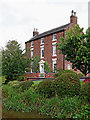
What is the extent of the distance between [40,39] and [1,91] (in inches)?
771

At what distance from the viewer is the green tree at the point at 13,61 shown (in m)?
20.4

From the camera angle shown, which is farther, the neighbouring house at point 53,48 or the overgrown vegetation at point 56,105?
the neighbouring house at point 53,48

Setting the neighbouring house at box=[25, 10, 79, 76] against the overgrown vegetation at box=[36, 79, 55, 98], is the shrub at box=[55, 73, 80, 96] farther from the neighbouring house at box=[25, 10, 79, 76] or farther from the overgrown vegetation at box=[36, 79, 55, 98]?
the neighbouring house at box=[25, 10, 79, 76]

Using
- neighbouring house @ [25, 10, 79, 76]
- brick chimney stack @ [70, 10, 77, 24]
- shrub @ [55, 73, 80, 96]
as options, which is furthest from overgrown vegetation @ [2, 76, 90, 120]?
brick chimney stack @ [70, 10, 77, 24]

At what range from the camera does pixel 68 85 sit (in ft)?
30.3

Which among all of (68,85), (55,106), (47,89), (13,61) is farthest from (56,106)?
(13,61)

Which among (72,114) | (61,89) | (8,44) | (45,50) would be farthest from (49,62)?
(72,114)

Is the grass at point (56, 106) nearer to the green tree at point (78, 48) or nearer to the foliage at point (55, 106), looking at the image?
the foliage at point (55, 106)

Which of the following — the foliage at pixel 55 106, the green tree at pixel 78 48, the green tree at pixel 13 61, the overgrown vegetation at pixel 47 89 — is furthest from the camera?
the green tree at pixel 13 61

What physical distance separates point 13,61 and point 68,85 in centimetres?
1277

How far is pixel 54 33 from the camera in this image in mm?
28328

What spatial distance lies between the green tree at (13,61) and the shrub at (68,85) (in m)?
11.8

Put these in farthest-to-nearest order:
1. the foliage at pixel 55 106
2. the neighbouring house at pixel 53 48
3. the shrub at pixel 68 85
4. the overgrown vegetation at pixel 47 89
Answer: the neighbouring house at pixel 53 48, the overgrown vegetation at pixel 47 89, the shrub at pixel 68 85, the foliage at pixel 55 106

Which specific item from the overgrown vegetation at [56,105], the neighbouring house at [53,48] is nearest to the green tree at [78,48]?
the overgrown vegetation at [56,105]
